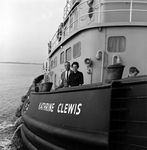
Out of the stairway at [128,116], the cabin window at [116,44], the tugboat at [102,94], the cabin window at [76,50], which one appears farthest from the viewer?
the cabin window at [76,50]

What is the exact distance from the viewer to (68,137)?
4355mm

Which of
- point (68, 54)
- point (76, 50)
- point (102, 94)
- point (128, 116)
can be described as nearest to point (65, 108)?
point (102, 94)

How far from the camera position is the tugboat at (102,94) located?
3.53m

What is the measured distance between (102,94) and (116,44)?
2524mm

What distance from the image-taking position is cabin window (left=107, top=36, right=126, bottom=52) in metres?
5.88

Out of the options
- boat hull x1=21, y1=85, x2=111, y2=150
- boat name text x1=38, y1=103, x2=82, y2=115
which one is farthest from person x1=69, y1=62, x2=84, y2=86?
boat name text x1=38, y1=103, x2=82, y2=115

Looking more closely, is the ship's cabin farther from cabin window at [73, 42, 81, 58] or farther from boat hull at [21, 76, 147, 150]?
boat hull at [21, 76, 147, 150]

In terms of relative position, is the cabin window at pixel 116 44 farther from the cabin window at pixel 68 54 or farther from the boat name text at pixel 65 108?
the boat name text at pixel 65 108

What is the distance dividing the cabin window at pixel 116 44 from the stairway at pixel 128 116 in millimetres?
2480

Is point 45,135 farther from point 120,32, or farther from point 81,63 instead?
point 120,32

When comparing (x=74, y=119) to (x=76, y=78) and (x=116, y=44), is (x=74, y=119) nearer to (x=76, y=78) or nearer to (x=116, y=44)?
(x=76, y=78)

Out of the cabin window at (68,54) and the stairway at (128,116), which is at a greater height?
the cabin window at (68,54)

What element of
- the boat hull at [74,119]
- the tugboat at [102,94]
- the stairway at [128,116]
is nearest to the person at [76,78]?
the tugboat at [102,94]

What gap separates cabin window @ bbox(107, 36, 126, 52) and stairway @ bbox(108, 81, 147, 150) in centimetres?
248
